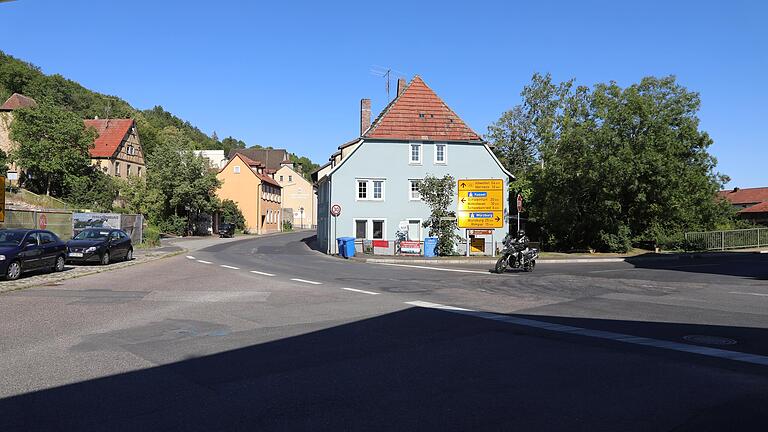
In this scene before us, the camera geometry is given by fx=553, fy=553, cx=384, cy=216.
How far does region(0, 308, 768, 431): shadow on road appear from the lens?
4723mm

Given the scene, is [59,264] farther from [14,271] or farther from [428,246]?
[428,246]

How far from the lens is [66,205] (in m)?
48.7

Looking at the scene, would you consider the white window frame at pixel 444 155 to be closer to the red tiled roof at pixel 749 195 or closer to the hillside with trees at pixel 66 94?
the hillside with trees at pixel 66 94

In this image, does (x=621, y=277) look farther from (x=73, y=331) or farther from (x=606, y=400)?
(x=73, y=331)

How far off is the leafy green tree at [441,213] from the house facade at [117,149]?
138 ft

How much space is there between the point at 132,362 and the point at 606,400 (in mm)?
5446

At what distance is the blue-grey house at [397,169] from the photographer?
36.3m

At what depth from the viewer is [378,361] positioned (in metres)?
6.91

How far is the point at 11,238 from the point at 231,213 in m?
52.6

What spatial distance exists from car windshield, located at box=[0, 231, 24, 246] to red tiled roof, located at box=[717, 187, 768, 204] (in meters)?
115

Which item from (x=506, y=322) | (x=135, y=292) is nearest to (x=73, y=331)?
(x=135, y=292)

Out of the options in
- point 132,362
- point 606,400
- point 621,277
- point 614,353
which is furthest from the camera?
point 621,277

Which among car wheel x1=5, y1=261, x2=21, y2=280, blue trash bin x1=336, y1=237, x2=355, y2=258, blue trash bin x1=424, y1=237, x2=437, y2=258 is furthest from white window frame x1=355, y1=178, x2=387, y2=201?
car wheel x1=5, y1=261, x2=21, y2=280

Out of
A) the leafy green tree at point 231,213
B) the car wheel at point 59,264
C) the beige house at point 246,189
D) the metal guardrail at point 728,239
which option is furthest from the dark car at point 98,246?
the beige house at point 246,189
